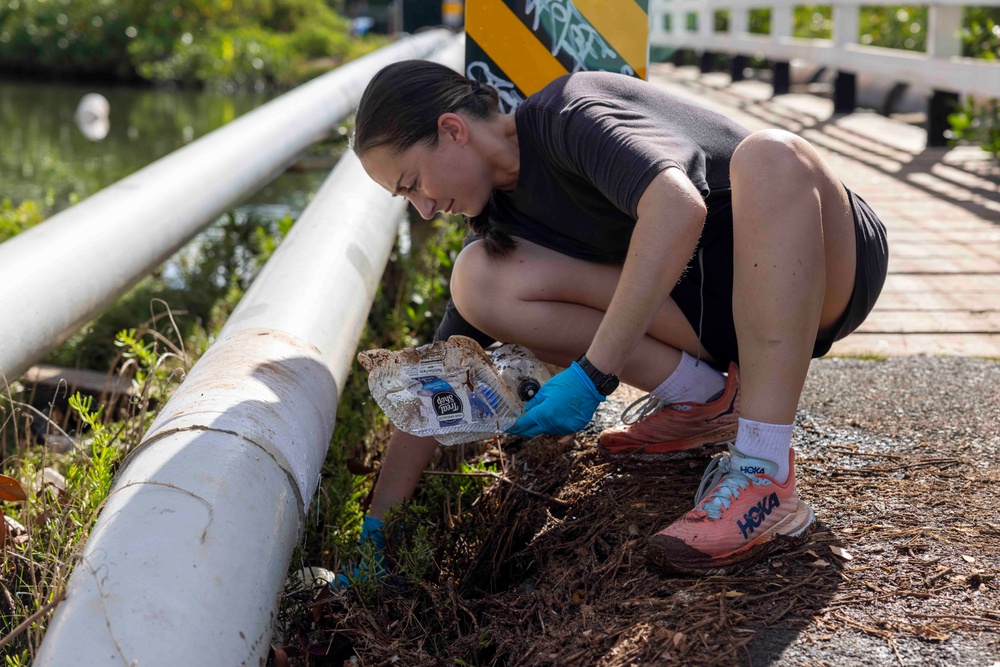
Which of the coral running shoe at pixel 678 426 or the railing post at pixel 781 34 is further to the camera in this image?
the railing post at pixel 781 34

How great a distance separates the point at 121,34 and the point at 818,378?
18.2 metres

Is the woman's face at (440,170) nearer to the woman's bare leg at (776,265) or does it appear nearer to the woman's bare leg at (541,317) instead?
the woman's bare leg at (541,317)

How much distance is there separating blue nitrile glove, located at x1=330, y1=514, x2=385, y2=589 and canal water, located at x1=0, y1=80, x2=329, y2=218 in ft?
6.03

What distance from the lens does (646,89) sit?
2123 millimetres

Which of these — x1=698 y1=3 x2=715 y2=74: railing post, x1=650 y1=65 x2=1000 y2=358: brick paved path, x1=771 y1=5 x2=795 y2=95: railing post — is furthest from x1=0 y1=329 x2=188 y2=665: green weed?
x1=698 y1=3 x2=715 y2=74: railing post

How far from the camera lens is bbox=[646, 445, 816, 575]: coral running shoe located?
1.80m

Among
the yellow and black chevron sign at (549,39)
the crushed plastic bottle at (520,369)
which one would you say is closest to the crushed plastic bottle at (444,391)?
the crushed plastic bottle at (520,369)

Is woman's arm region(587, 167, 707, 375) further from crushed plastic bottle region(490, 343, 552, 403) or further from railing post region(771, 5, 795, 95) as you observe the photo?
railing post region(771, 5, 795, 95)

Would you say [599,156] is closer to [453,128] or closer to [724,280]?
[453,128]

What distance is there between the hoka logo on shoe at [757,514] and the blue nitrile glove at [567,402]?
0.34 m

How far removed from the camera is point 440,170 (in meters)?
2.09

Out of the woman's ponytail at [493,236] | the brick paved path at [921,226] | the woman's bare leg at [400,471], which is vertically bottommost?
the brick paved path at [921,226]

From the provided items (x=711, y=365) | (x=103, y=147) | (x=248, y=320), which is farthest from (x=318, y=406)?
(x=103, y=147)

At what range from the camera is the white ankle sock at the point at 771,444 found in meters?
1.88
